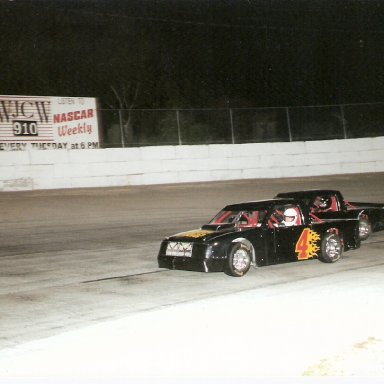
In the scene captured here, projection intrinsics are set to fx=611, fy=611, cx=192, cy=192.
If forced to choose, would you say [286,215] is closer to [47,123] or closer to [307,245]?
[307,245]

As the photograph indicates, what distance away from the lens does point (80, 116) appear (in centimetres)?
2233

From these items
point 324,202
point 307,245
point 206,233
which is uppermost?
point 324,202

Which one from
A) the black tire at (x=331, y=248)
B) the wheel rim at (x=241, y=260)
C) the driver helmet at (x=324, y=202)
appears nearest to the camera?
the wheel rim at (x=241, y=260)

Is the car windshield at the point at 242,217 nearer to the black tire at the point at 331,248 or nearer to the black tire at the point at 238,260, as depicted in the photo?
the black tire at the point at 238,260

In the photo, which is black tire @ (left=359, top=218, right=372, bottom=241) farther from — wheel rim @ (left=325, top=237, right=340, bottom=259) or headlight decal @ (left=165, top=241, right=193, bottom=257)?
headlight decal @ (left=165, top=241, right=193, bottom=257)

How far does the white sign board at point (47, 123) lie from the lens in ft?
69.2

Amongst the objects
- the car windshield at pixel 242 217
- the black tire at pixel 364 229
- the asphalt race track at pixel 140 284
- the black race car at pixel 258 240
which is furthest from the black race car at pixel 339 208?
the car windshield at pixel 242 217

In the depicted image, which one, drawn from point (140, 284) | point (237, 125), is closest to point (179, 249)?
point (140, 284)

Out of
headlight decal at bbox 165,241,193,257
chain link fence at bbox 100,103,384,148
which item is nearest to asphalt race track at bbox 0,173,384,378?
headlight decal at bbox 165,241,193,257

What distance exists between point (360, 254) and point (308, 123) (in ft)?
52.5

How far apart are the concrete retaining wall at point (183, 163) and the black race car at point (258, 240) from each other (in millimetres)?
11644

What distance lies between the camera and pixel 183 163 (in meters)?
23.8

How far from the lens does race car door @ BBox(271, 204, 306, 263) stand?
34.2ft

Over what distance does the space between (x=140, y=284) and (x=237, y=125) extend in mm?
17554
